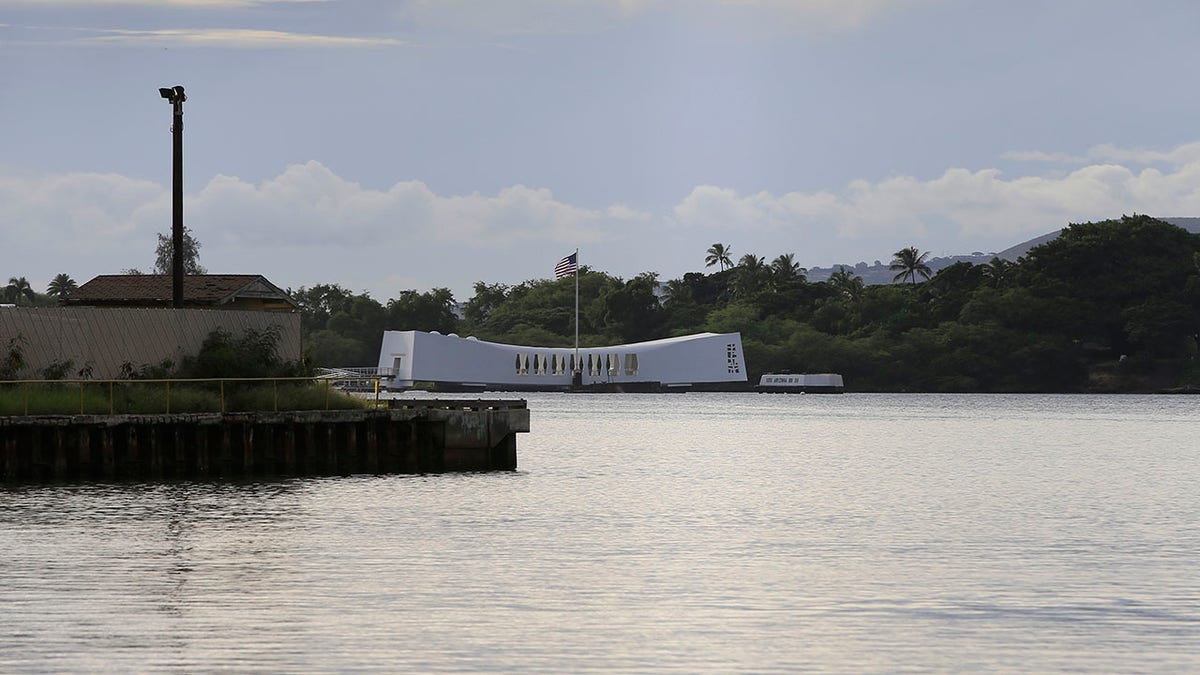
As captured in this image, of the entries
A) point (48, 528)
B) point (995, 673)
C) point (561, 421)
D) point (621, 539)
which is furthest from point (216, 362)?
point (561, 421)

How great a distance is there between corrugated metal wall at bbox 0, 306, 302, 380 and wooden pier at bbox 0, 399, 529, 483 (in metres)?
4.81

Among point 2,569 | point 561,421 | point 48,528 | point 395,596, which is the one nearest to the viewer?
point 395,596

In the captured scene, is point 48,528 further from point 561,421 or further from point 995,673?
point 561,421

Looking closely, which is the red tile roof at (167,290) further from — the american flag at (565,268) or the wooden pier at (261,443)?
the american flag at (565,268)

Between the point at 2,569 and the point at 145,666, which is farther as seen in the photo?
the point at 2,569

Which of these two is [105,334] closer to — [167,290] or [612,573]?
[167,290]

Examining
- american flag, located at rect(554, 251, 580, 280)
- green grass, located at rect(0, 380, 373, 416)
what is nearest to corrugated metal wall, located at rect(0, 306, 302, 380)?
green grass, located at rect(0, 380, 373, 416)

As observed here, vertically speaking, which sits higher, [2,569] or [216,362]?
[216,362]

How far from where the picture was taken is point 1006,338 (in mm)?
180125

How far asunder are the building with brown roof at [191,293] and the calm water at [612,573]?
44.4ft

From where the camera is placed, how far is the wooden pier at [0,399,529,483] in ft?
155

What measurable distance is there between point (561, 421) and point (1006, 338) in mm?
81176

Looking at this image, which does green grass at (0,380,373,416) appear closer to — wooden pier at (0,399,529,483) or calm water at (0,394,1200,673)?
wooden pier at (0,399,529,483)

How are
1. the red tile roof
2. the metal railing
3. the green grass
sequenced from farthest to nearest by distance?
the red tile roof, the green grass, the metal railing
